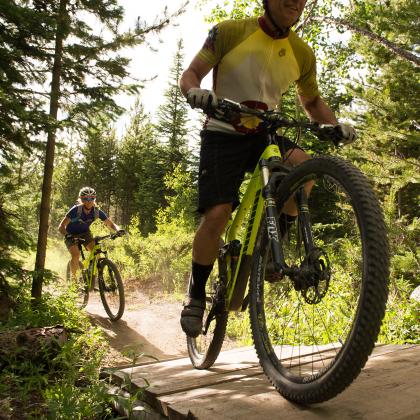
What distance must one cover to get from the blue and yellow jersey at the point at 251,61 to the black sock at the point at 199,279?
39.0 inches

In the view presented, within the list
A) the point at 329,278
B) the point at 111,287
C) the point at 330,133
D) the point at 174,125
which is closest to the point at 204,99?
the point at 330,133

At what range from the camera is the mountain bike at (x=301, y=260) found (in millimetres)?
1693

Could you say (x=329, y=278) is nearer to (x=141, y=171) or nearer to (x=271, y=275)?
(x=271, y=275)

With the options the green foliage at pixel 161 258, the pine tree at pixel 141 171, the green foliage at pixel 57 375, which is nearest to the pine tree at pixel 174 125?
the pine tree at pixel 141 171

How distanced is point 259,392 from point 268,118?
1.58m

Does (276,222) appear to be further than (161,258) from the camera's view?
No

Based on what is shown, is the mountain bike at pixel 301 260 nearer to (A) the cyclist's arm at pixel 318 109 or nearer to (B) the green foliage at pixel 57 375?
(A) the cyclist's arm at pixel 318 109

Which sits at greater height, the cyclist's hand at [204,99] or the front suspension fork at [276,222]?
the cyclist's hand at [204,99]

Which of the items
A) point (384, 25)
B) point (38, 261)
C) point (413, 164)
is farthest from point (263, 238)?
point (384, 25)

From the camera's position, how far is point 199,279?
309cm

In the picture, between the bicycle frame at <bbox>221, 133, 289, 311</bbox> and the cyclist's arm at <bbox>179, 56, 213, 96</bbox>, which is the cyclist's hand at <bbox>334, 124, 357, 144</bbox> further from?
the cyclist's arm at <bbox>179, 56, 213, 96</bbox>

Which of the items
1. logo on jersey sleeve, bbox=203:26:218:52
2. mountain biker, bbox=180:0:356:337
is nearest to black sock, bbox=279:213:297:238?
mountain biker, bbox=180:0:356:337

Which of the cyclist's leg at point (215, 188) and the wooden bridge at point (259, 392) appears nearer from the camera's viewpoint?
the wooden bridge at point (259, 392)

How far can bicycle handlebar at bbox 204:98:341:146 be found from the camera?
7.84 feet
